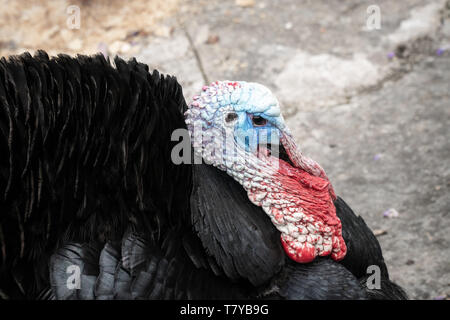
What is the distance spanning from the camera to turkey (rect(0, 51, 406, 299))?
2.04 meters

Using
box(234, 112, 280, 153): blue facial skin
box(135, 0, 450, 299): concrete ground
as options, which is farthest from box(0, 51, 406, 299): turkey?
box(135, 0, 450, 299): concrete ground

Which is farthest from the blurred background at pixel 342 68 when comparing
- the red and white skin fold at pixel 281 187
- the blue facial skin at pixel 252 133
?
the blue facial skin at pixel 252 133

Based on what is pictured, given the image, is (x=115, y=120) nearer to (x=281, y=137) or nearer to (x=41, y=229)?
(x=41, y=229)

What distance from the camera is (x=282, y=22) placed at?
235 inches

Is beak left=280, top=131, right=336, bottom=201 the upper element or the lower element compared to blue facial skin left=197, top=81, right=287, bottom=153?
lower

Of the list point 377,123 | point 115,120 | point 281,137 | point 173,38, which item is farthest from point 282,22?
point 115,120

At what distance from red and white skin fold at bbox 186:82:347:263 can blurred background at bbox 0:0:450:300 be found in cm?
129

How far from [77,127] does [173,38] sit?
3.94 m

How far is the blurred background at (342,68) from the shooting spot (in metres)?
3.97

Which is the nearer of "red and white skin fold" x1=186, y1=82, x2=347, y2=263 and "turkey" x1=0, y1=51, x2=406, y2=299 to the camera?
"turkey" x1=0, y1=51, x2=406, y2=299

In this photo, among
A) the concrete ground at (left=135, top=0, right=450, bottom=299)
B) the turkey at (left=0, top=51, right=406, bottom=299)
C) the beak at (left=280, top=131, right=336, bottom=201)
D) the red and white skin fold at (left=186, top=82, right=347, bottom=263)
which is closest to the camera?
the turkey at (left=0, top=51, right=406, bottom=299)

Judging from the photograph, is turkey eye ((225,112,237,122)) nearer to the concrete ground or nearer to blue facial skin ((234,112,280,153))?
blue facial skin ((234,112,280,153))

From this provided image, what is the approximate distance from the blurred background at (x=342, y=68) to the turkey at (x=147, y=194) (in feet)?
5.00

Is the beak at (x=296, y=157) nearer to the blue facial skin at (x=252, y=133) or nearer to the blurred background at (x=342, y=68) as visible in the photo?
the blue facial skin at (x=252, y=133)
